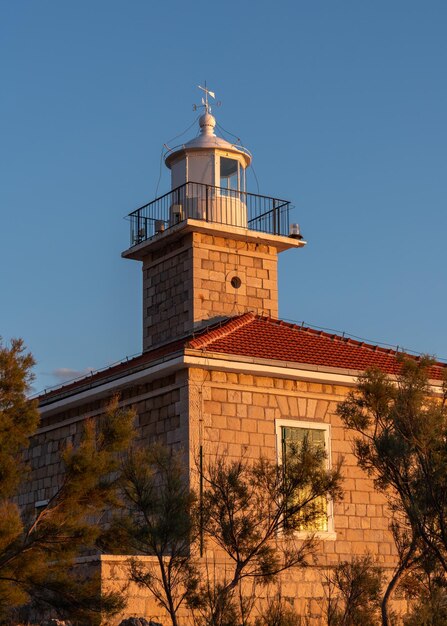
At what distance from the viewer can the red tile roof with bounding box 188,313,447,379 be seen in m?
16.6

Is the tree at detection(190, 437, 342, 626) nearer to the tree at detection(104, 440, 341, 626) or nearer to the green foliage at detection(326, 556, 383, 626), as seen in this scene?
the tree at detection(104, 440, 341, 626)

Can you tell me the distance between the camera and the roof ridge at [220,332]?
16141 mm

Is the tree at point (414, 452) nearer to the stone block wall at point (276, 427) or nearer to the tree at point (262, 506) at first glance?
the tree at point (262, 506)

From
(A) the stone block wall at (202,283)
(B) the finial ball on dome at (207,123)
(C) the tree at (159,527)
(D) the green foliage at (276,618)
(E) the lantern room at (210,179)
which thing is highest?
(B) the finial ball on dome at (207,123)

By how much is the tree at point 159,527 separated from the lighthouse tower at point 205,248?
7498 mm

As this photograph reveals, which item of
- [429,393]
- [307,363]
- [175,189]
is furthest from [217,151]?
[429,393]

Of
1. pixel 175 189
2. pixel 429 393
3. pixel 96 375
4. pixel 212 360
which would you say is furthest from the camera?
pixel 175 189

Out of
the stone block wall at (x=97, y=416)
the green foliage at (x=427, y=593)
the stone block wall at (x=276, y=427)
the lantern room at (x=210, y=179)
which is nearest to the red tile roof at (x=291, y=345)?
the stone block wall at (x=276, y=427)

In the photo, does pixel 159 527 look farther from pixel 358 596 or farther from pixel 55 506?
pixel 358 596

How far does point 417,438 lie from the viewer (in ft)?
37.4

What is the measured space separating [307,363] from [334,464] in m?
1.52

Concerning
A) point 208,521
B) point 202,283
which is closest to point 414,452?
point 208,521

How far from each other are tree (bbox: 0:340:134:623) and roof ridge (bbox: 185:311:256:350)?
425 cm

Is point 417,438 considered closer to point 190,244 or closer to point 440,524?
point 440,524
